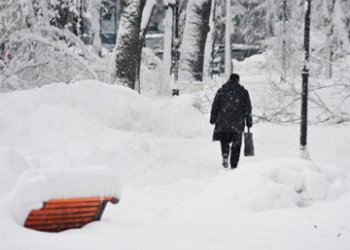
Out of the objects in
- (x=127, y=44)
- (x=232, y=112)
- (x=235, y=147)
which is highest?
(x=127, y=44)

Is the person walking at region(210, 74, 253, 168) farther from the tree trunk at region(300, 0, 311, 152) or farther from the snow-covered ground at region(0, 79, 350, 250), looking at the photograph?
the tree trunk at region(300, 0, 311, 152)

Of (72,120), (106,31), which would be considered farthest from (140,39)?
(106,31)

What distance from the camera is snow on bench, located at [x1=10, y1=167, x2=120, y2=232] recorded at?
5.00 m

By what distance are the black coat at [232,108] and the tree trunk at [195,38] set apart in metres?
12.2

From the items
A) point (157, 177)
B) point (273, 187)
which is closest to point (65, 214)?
point (273, 187)

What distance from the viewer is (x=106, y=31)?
6331 cm

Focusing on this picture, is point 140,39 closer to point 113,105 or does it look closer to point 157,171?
point 113,105

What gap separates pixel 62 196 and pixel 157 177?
16.8ft

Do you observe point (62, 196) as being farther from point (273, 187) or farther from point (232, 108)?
point (232, 108)

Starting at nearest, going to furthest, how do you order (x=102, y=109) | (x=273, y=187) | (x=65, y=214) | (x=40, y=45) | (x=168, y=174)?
(x=65, y=214), (x=273, y=187), (x=168, y=174), (x=102, y=109), (x=40, y=45)

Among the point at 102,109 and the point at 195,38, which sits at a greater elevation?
the point at 195,38

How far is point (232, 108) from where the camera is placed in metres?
11.1

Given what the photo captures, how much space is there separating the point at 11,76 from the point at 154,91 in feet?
44.0

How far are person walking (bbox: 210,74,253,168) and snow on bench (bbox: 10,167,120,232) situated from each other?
220 inches
